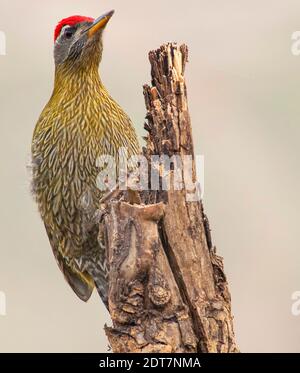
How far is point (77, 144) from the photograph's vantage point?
640cm

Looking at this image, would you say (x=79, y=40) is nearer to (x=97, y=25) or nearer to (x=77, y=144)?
(x=97, y=25)

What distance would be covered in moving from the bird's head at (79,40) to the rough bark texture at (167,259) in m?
1.69

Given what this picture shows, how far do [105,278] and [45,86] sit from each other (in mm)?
5337

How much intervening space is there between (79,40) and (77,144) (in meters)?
0.84

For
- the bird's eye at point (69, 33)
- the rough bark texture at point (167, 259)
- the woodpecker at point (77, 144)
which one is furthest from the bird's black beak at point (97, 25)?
the rough bark texture at point (167, 259)

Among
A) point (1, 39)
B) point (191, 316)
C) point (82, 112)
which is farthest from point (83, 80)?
point (1, 39)

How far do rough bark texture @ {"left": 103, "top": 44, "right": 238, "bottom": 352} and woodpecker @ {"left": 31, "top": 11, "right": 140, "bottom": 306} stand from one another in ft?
4.86

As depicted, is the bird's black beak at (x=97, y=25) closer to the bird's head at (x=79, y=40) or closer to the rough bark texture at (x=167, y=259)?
the bird's head at (x=79, y=40)

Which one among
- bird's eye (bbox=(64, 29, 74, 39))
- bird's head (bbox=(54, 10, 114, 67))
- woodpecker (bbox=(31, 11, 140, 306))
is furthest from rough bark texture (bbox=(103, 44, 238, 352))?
bird's eye (bbox=(64, 29, 74, 39))

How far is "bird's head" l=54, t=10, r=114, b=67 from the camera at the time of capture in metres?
6.54

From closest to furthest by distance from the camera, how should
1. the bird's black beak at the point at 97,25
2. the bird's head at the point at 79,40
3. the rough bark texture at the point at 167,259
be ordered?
the rough bark texture at the point at 167,259 → the bird's black beak at the point at 97,25 → the bird's head at the point at 79,40

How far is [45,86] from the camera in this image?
11.5 meters

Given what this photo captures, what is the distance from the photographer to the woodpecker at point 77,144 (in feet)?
21.1

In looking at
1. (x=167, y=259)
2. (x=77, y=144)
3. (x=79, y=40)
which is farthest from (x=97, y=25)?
(x=167, y=259)
